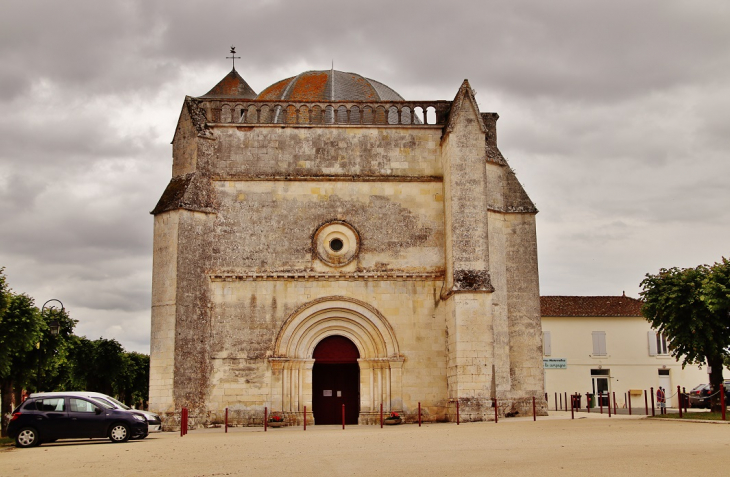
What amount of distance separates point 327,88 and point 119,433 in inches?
519

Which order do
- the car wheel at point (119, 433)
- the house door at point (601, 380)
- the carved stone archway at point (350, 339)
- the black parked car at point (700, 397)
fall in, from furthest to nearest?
the house door at point (601, 380) < the black parked car at point (700, 397) < the carved stone archway at point (350, 339) < the car wheel at point (119, 433)

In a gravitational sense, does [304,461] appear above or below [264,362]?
below

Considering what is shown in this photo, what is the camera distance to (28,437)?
16469 mm

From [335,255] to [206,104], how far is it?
572 centimetres

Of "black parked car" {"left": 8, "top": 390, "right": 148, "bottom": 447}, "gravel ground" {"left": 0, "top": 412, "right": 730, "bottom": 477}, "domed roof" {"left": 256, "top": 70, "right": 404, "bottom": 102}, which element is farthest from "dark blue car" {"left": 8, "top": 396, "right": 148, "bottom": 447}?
"domed roof" {"left": 256, "top": 70, "right": 404, "bottom": 102}

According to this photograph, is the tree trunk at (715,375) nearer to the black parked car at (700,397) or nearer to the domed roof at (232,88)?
the black parked car at (700,397)

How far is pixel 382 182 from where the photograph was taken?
2289 centimetres

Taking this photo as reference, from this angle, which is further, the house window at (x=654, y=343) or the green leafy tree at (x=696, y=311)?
the house window at (x=654, y=343)

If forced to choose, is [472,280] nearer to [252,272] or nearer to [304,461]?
[252,272]

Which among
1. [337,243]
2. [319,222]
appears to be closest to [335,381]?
[337,243]

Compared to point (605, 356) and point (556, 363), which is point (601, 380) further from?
point (556, 363)

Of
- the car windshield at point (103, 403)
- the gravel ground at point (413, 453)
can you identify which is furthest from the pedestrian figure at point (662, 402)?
the car windshield at point (103, 403)

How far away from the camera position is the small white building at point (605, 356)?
37469mm

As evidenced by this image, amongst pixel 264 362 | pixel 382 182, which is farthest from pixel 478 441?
pixel 382 182
